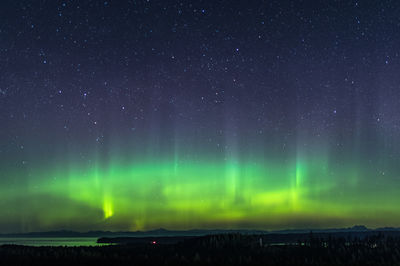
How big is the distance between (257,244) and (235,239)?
1291cm

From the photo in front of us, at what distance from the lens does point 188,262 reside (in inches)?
4909

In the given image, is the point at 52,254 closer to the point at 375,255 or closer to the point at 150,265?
the point at 150,265

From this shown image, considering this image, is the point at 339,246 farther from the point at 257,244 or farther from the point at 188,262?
the point at 188,262

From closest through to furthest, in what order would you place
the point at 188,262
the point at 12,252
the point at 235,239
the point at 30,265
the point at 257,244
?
1. the point at 30,265
2. the point at 188,262
3. the point at 12,252
4. the point at 257,244
5. the point at 235,239

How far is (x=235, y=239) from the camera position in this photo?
17800 cm

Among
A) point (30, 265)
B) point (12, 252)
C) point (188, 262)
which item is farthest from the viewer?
point (12, 252)

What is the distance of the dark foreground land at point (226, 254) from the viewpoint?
125600 millimetres

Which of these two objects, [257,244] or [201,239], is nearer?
[257,244]

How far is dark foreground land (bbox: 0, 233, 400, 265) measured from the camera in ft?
412

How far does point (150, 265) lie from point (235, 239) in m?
65.5

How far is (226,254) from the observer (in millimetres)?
159875

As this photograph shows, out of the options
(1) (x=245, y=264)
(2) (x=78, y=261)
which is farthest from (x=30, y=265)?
(1) (x=245, y=264)

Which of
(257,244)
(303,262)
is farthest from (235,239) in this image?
(303,262)

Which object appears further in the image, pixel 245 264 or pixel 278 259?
pixel 278 259
